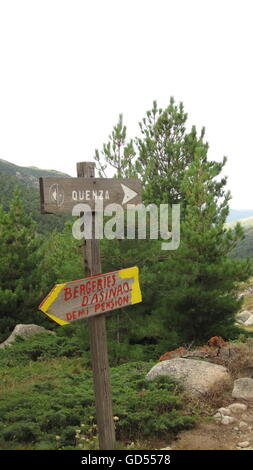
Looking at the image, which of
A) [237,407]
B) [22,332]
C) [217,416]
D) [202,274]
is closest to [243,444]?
[217,416]

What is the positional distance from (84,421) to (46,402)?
2.78 feet

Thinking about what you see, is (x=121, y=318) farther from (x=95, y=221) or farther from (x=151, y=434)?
(x=95, y=221)

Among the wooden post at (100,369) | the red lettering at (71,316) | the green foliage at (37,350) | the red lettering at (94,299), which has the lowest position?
the green foliage at (37,350)

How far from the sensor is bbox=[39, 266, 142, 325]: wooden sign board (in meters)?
3.86

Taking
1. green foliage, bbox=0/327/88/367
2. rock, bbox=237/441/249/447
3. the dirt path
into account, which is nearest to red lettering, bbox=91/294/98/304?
the dirt path

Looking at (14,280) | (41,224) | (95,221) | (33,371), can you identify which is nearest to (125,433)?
(95,221)

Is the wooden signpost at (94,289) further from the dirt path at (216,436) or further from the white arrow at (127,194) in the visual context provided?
the dirt path at (216,436)

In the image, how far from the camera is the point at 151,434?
4.93 m

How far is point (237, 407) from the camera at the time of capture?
18.0 feet

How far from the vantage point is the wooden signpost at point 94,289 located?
400cm

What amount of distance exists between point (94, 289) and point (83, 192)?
1.05 meters

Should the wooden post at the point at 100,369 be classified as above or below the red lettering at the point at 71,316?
below

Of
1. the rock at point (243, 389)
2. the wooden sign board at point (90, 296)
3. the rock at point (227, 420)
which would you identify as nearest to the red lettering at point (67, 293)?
the wooden sign board at point (90, 296)

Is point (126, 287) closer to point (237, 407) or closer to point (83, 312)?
point (83, 312)
